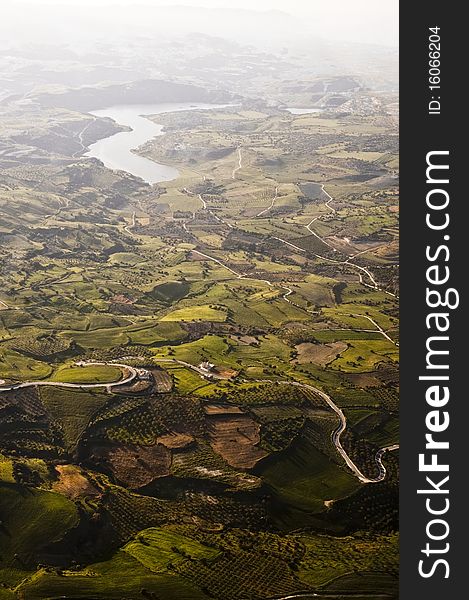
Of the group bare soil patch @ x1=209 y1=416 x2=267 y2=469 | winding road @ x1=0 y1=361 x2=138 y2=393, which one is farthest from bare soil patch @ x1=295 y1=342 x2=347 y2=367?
winding road @ x1=0 y1=361 x2=138 y2=393

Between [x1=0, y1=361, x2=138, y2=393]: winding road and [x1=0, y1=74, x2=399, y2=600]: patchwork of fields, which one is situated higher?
[x1=0, y1=361, x2=138, y2=393]: winding road

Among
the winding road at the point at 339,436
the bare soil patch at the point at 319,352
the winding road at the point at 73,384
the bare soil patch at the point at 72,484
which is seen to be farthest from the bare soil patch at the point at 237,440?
the bare soil patch at the point at 319,352

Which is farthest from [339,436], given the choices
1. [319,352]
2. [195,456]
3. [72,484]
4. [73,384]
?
[73,384]

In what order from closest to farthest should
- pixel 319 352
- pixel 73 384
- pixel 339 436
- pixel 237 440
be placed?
pixel 237 440 < pixel 339 436 < pixel 73 384 < pixel 319 352

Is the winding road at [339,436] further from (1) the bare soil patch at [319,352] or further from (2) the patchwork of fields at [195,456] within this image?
(1) the bare soil patch at [319,352]

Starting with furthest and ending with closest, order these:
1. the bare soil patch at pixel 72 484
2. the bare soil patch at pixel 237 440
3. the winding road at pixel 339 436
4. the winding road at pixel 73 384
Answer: the winding road at pixel 73 384
the bare soil patch at pixel 237 440
the winding road at pixel 339 436
the bare soil patch at pixel 72 484

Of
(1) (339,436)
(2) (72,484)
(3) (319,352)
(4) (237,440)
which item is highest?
(3) (319,352)

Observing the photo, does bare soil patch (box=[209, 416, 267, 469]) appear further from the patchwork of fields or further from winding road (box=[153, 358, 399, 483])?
winding road (box=[153, 358, 399, 483])

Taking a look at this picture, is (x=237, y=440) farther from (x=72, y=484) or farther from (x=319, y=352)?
(x=319, y=352)

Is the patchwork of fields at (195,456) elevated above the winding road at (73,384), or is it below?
below

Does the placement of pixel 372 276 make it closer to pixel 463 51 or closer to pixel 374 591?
pixel 374 591

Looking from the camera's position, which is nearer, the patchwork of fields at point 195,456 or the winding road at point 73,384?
the patchwork of fields at point 195,456

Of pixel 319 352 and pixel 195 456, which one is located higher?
pixel 319 352
